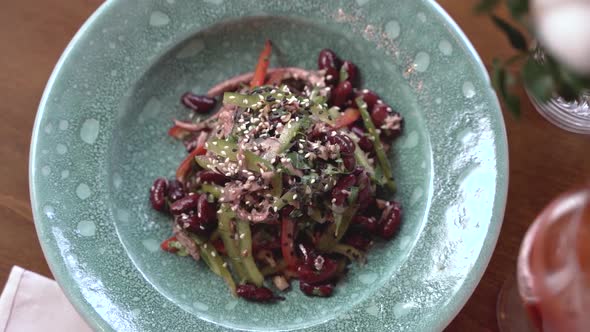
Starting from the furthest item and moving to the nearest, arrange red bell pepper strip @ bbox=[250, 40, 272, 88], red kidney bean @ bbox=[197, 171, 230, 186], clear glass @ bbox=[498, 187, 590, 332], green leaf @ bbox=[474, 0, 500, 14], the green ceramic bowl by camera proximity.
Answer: red bell pepper strip @ bbox=[250, 40, 272, 88]
red kidney bean @ bbox=[197, 171, 230, 186]
the green ceramic bowl
clear glass @ bbox=[498, 187, 590, 332]
green leaf @ bbox=[474, 0, 500, 14]

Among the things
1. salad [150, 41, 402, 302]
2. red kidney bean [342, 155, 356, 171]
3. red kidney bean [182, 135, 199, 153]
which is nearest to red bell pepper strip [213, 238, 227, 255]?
salad [150, 41, 402, 302]

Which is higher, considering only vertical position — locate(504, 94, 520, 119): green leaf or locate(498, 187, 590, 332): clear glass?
locate(504, 94, 520, 119): green leaf

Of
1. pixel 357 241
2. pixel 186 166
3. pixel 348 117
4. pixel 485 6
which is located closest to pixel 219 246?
pixel 186 166

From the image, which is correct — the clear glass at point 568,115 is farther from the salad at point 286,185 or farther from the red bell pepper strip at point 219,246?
the red bell pepper strip at point 219,246

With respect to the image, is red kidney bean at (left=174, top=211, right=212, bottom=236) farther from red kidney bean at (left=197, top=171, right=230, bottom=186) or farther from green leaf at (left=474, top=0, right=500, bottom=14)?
green leaf at (left=474, top=0, right=500, bottom=14)

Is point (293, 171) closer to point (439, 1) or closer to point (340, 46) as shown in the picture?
point (340, 46)

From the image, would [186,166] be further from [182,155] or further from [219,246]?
[219,246]
